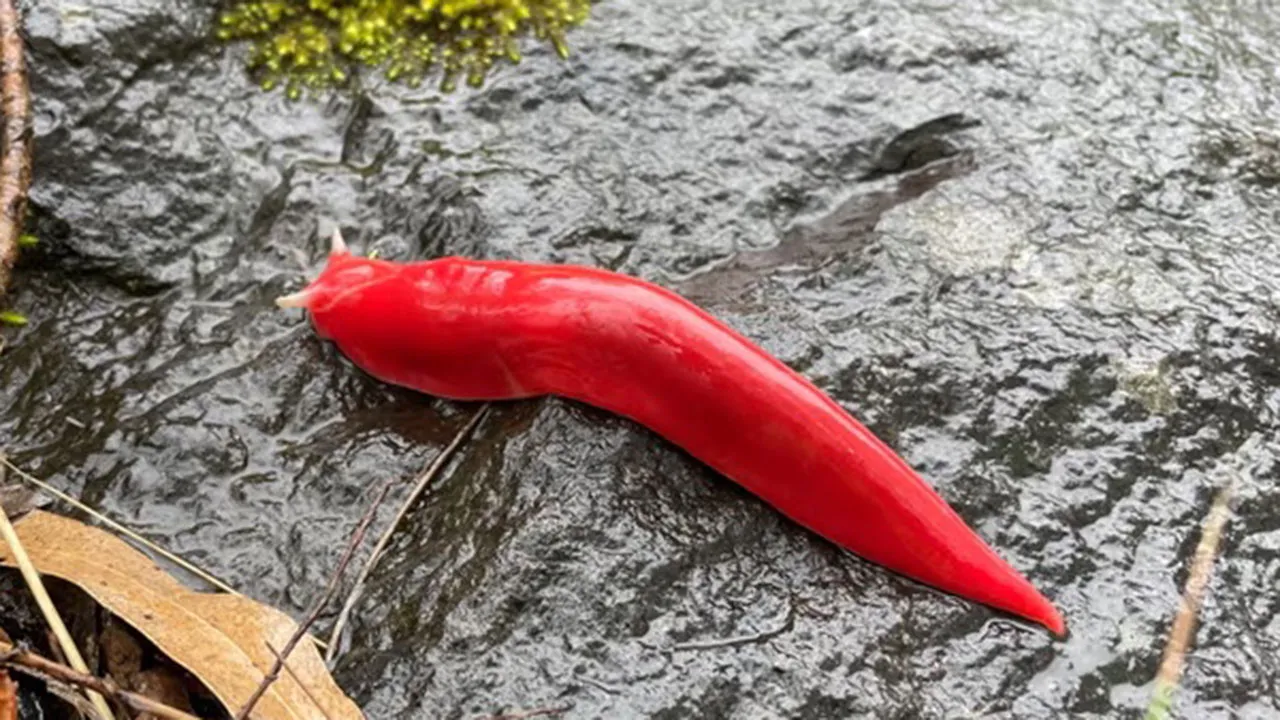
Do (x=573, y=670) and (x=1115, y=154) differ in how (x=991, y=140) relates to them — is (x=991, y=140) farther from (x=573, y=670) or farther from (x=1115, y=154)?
(x=573, y=670)

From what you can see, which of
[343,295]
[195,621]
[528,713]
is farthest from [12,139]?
[528,713]

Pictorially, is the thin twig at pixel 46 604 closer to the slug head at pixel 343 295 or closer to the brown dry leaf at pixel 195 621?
the brown dry leaf at pixel 195 621

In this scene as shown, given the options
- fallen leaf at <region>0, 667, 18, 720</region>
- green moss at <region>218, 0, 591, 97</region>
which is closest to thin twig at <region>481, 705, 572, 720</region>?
fallen leaf at <region>0, 667, 18, 720</region>

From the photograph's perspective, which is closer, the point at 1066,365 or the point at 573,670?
the point at 573,670

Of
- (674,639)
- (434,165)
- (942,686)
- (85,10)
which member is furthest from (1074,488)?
(85,10)

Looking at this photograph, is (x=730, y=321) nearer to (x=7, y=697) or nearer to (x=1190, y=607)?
(x=1190, y=607)

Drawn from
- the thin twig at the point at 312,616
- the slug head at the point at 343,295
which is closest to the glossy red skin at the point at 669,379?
the slug head at the point at 343,295
